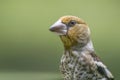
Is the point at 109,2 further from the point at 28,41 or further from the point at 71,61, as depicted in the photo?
the point at 71,61

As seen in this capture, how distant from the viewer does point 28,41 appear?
120cm

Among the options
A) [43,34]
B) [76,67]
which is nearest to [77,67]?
[76,67]

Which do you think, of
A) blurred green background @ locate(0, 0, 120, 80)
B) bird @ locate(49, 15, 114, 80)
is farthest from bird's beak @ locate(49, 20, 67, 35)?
blurred green background @ locate(0, 0, 120, 80)

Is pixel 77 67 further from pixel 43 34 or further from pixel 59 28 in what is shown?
pixel 43 34

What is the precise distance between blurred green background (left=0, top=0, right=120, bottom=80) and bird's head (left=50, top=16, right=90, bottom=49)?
363 millimetres

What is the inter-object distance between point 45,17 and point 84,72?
1.41 feet

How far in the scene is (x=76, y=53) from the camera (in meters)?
0.81

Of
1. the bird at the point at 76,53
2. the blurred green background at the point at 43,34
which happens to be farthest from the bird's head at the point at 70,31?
the blurred green background at the point at 43,34

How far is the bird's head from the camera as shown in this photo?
2.64 feet

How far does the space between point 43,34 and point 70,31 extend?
0.39 m

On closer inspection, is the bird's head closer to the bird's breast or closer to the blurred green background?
the bird's breast

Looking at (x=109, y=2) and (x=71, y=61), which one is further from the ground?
(x=109, y=2)

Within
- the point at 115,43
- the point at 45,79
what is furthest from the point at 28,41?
the point at 115,43

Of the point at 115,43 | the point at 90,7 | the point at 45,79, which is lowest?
the point at 45,79
